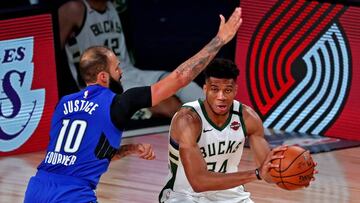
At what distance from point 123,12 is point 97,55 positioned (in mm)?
6035

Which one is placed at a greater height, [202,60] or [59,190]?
[202,60]

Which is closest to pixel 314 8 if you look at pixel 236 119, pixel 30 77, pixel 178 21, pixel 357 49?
pixel 357 49

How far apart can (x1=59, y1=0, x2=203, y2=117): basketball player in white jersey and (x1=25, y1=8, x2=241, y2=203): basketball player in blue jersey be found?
5031 mm

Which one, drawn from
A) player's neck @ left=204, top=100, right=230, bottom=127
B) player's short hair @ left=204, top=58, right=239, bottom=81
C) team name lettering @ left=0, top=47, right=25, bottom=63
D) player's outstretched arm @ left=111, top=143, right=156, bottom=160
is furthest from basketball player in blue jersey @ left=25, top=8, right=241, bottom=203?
team name lettering @ left=0, top=47, right=25, bottom=63

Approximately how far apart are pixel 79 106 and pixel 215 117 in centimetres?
117

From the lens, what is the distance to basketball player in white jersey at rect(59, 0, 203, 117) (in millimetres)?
11500

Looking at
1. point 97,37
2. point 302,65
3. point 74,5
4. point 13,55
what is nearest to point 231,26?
point 13,55

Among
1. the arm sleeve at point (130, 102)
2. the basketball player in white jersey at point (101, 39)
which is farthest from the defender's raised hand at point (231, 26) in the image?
the basketball player in white jersey at point (101, 39)

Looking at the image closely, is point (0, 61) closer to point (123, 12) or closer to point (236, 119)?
point (123, 12)

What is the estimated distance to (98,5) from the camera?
11.9 metres

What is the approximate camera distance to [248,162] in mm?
10398

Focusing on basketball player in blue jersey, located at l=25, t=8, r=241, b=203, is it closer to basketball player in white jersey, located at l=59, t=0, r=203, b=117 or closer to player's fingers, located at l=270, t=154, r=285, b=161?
player's fingers, located at l=270, t=154, r=285, b=161

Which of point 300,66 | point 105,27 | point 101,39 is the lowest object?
point 300,66

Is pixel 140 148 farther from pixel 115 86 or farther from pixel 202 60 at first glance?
pixel 202 60
